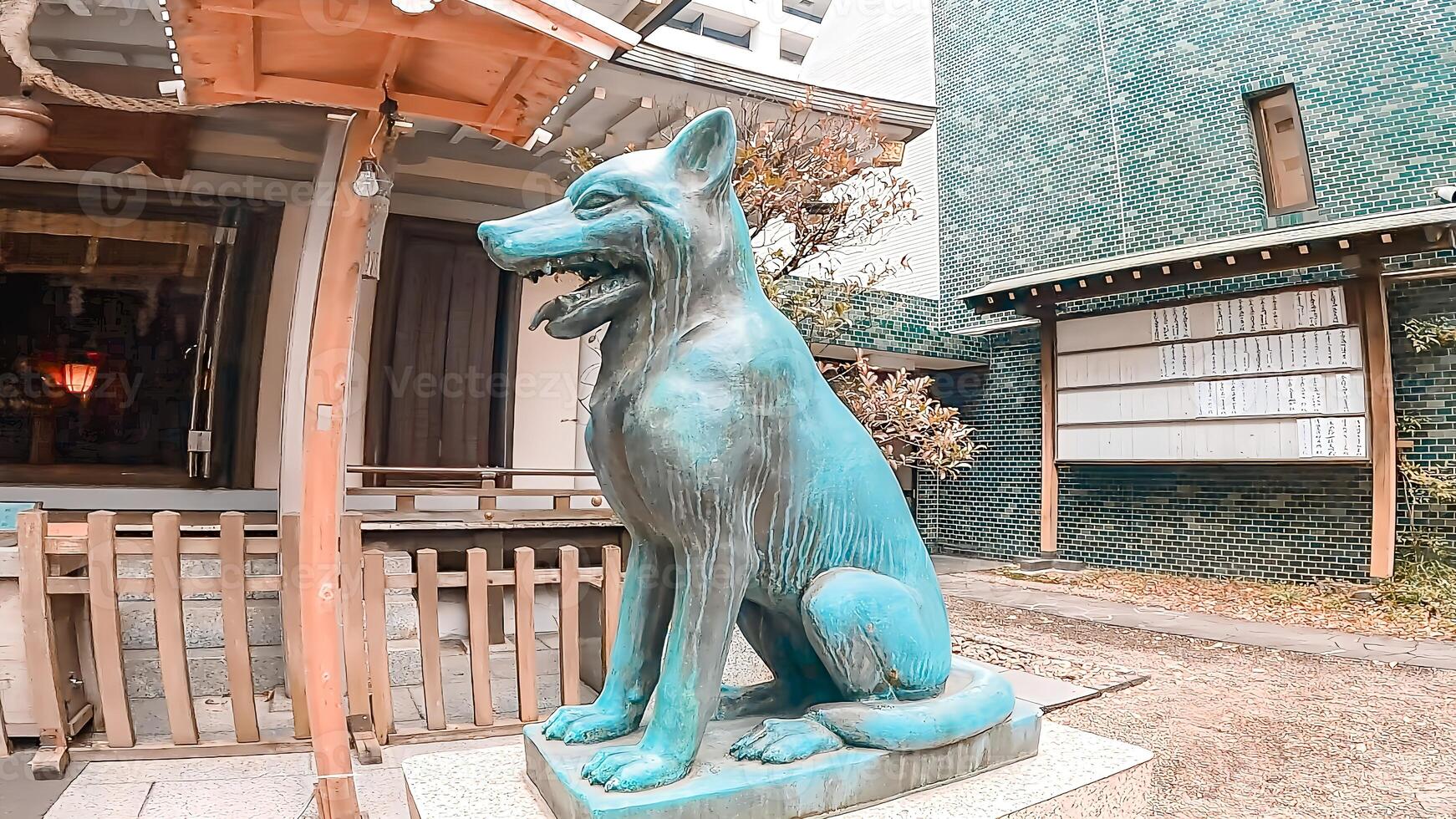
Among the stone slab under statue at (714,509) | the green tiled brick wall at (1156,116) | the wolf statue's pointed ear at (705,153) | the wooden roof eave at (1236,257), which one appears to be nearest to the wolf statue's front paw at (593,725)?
the stone slab under statue at (714,509)

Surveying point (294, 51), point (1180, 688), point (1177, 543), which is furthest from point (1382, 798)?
point (1177, 543)

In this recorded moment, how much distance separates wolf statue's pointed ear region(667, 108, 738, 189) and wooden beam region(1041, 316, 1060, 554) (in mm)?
9094

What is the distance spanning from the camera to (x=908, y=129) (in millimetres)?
5809

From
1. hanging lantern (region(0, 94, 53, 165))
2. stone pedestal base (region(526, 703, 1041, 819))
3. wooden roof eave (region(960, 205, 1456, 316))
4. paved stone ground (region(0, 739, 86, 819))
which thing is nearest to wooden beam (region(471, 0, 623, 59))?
stone pedestal base (region(526, 703, 1041, 819))

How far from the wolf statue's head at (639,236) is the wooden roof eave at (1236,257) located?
775 cm

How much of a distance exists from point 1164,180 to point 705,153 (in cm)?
989

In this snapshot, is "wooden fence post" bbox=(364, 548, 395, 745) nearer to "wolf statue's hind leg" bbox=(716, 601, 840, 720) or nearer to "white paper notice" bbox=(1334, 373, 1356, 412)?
"wolf statue's hind leg" bbox=(716, 601, 840, 720)

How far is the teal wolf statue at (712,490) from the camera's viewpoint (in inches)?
56.8

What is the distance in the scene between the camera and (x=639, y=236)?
1483 millimetres

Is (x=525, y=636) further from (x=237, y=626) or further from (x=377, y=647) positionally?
(x=237, y=626)

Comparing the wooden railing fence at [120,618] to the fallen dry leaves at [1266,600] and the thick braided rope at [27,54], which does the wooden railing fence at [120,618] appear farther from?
the fallen dry leaves at [1266,600]

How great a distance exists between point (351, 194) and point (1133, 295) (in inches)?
356

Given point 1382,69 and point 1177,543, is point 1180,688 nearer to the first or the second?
point 1177,543

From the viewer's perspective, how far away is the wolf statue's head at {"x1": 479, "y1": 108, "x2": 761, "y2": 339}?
4.81 ft
